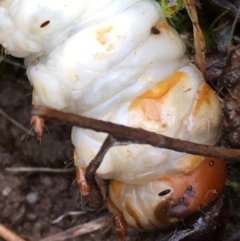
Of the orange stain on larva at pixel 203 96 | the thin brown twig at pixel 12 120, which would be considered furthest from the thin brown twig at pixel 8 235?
the orange stain on larva at pixel 203 96

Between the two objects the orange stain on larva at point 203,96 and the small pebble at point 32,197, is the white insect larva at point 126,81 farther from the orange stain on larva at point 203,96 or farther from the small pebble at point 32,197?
the small pebble at point 32,197

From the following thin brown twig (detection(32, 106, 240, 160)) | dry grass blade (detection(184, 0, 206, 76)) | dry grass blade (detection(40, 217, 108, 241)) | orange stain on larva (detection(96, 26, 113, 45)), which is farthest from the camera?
dry grass blade (detection(40, 217, 108, 241))

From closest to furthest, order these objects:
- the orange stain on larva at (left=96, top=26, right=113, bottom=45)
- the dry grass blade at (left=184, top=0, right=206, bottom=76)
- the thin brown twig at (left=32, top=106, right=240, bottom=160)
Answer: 1. the thin brown twig at (left=32, top=106, right=240, bottom=160)
2. the orange stain on larva at (left=96, top=26, right=113, bottom=45)
3. the dry grass blade at (left=184, top=0, right=206, bottom=76)

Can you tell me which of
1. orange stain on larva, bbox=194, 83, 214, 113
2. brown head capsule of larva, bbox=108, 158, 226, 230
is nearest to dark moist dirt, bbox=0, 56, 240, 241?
brown head capsule of larva, bbox=108, 158, 226, 230

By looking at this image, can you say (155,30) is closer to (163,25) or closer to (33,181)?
(163,25)

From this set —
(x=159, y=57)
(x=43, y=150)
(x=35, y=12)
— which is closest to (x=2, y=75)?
(x=43, y=150)

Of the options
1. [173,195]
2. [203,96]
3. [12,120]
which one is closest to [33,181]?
[12,120]

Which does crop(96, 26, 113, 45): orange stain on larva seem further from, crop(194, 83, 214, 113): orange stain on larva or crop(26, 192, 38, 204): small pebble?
crop(26, 192, 38, 204): small pebble
